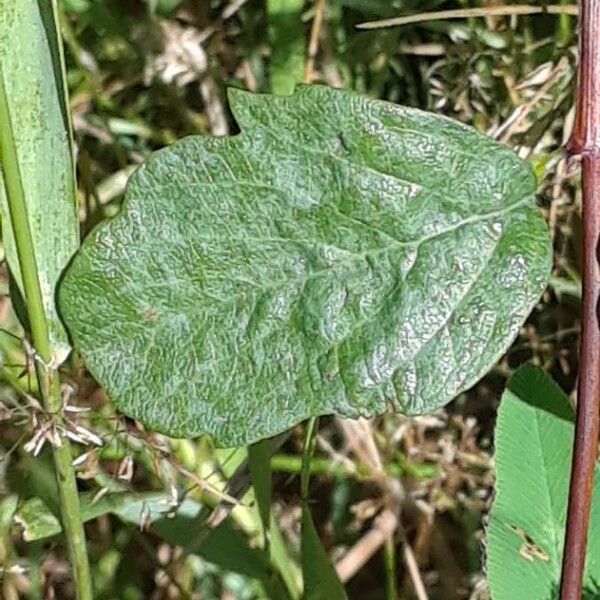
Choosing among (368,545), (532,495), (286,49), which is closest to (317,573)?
(532,495)

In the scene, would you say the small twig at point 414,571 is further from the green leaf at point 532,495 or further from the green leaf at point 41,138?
the green leaf at point 41,138

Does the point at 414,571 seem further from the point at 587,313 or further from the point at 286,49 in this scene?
the point at 587,313

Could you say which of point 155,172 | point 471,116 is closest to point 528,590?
point 155,172

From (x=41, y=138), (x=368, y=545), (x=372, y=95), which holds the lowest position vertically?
(x=368, y=545)

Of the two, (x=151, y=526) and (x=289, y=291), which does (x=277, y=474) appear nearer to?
(x=151, y=526)

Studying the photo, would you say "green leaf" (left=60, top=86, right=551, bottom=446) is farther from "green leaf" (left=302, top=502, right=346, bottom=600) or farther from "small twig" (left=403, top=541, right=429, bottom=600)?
"small twig" (left=403, top=541, right=429, bottom=600)

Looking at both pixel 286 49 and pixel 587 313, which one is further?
pixel 286 49

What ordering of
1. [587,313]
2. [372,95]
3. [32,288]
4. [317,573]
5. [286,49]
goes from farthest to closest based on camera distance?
[372,95]
[286,49]
[317,573]
[32,288]
[587,313]
